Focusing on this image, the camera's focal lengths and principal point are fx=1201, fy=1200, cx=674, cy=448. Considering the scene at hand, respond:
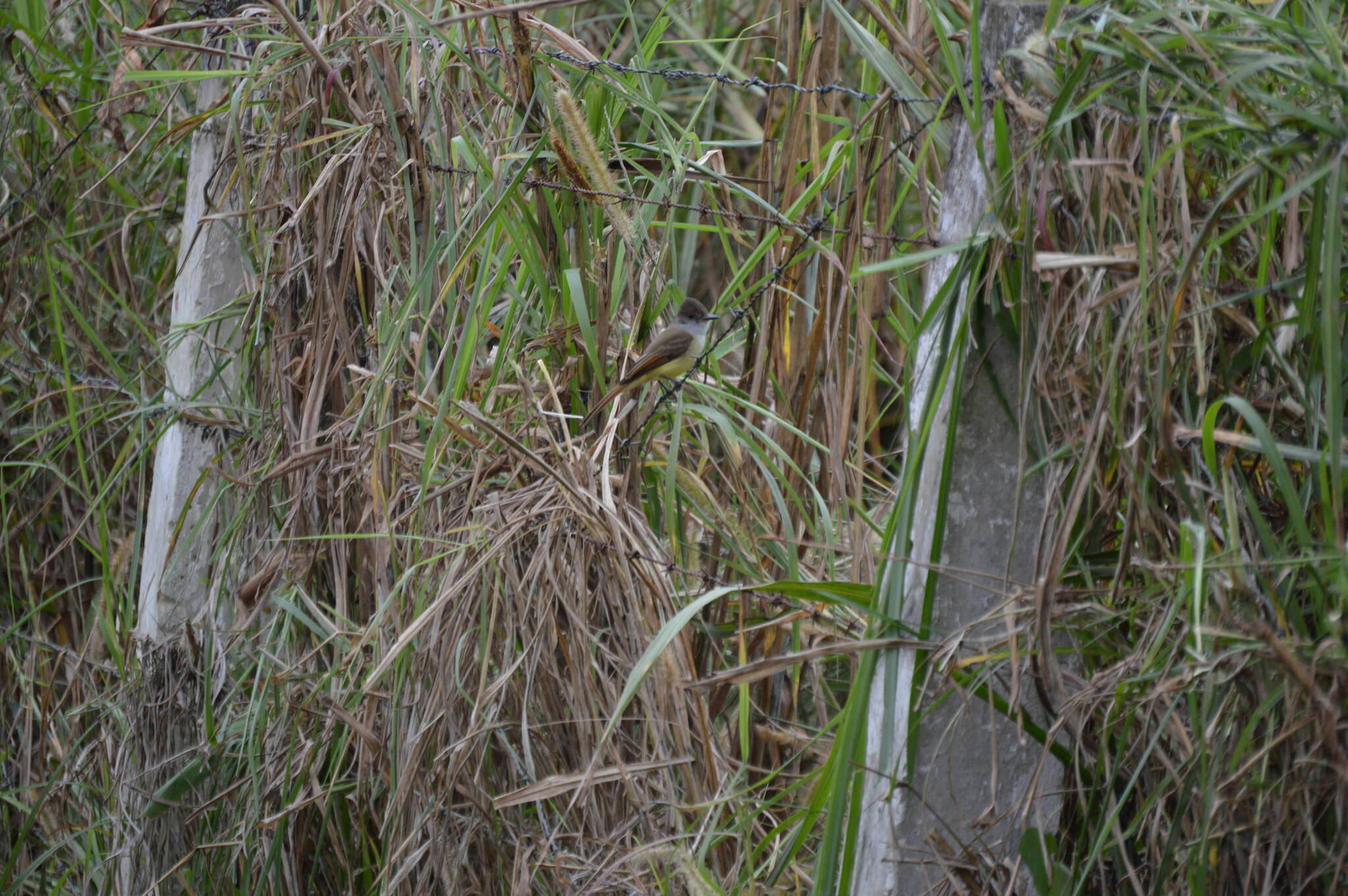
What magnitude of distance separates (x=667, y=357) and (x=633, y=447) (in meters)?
0.24

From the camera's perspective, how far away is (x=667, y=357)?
2.75 meters

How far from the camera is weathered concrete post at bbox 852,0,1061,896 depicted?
172 cm

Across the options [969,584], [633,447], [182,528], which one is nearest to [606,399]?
[633,447]

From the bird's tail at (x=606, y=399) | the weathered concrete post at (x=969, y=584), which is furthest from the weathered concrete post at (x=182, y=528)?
the weathered concrete post at (x=969, y=584)

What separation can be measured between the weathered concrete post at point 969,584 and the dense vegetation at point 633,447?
0.21ft

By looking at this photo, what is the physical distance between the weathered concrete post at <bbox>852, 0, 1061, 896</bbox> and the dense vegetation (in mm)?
66

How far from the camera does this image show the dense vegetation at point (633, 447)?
1.45 m

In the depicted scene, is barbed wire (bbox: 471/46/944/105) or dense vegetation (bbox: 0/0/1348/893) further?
barbed wire (bbox: 471/46/944/105)

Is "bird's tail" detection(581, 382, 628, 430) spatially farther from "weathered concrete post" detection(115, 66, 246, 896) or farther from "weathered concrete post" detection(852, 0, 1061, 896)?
"weathered concrete post" detection(115, 66, 246, 896)

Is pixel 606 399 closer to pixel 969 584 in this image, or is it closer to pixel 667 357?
pixel 667 357

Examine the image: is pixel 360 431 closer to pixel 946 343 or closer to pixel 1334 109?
pixel 946 343

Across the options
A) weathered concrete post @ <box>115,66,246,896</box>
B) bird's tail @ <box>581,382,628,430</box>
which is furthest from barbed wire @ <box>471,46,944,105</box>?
weathered concrete post @ <box>115,66,246,896</box>

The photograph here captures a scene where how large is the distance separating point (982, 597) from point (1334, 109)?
77 cm

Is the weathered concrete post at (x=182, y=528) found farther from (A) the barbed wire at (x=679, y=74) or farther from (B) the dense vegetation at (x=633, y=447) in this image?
(A) the barbed wire at (x=679, y=74)
